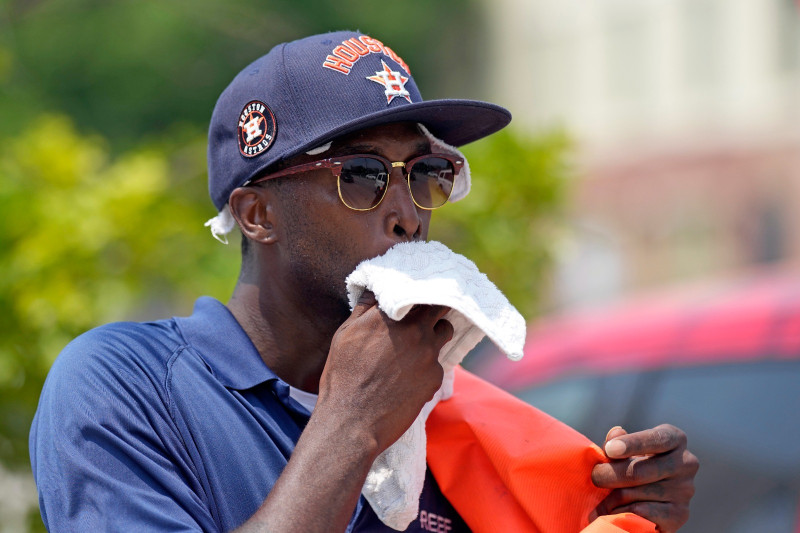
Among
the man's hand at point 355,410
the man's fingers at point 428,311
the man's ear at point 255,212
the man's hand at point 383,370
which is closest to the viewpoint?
the man's hand at point 355,410

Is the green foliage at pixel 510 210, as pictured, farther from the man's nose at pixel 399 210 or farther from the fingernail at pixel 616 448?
the fingernail at pixel 616 448

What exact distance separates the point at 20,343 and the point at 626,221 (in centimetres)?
1936

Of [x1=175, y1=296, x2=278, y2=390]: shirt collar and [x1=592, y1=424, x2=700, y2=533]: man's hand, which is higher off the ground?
[x1=175, y1=296, x2=278, y2=390]: shirt collar

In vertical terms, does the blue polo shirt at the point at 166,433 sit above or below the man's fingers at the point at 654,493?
above

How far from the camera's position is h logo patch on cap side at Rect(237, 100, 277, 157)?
2256 mm

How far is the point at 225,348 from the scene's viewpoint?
2168mm

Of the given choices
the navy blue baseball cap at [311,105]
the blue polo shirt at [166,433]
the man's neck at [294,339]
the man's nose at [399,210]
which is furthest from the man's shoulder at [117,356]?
the man's nose at [399,210]

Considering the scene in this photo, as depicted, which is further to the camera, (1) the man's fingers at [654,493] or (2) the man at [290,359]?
(1) the man's fingers at [654,493]

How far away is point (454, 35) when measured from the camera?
28.4m

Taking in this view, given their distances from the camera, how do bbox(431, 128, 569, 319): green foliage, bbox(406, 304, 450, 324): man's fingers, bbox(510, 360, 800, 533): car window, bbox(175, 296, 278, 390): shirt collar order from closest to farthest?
bbox(406, 304, 450, 324): man's fingers, bbox(175, 296, 278, 390): shirt collar, bbox(510, 360, 800, 533): car window, bbox(431, 128, 569, 319): green foliage

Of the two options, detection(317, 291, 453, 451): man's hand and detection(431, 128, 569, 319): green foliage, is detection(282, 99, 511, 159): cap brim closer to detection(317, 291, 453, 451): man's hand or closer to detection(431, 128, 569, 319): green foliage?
detection(317, 291, 453, 451): man's hand

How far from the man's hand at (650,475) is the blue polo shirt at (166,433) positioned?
0.39 meters

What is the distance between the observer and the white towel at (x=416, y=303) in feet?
6.32

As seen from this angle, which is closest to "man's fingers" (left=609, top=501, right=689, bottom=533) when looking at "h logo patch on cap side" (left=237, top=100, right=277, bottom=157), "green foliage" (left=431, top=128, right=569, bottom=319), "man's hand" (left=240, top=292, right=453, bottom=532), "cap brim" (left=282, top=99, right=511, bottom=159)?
"man's hand" (left=240, top=292, right=453, bottom=532)
